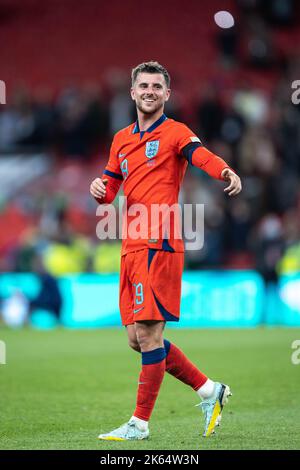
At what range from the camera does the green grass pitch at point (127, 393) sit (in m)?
5.79

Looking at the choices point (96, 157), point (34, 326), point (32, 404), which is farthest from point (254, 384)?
point (96, 157)

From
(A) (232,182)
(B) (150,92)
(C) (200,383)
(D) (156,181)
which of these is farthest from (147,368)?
(B) (150,92)

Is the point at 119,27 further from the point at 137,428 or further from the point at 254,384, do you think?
the point at 137,428

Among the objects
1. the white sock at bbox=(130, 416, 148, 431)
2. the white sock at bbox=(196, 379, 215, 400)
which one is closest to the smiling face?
the white sock at bbox=(196, 379, 215, 400)

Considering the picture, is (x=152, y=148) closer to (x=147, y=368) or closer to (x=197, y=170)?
(x=147, y=368)

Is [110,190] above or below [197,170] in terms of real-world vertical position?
above

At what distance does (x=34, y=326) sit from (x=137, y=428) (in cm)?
1074

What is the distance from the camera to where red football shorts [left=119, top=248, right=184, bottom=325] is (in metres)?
5.75

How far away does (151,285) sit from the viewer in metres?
5.77

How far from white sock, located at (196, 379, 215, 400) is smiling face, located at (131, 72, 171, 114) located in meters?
1.71

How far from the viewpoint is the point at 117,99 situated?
66.4 ft

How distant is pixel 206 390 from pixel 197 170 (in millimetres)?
12706

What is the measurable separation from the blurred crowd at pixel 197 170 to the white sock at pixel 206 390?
946 centimetres

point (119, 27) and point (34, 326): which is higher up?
point (119, 27)
